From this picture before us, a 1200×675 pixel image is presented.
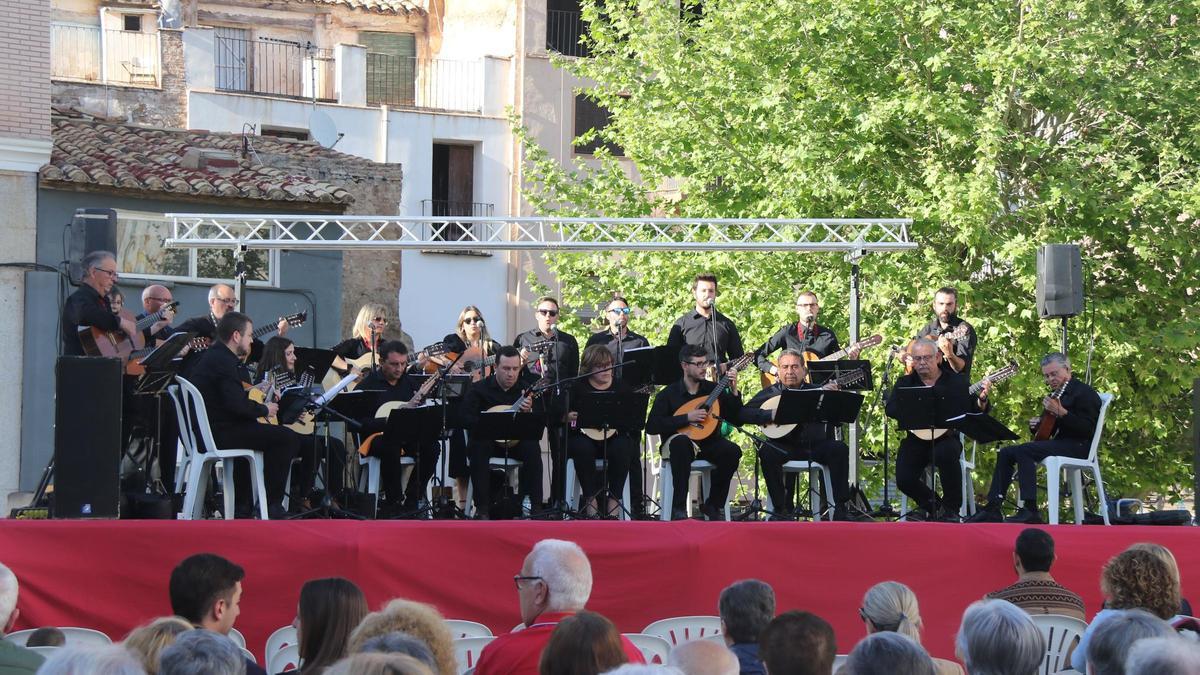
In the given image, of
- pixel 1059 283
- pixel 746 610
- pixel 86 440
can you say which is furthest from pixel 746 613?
pixel 1059 283

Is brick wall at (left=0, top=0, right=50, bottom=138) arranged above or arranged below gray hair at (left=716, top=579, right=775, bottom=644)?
above

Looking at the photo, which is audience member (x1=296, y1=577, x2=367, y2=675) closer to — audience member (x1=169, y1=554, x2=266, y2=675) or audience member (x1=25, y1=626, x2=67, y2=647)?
audience member (x1=169, y1=554, x2=266, y2=675)

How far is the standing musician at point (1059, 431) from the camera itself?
415 inches

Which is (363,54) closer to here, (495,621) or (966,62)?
(966,62)

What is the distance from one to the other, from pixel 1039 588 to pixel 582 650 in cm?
331

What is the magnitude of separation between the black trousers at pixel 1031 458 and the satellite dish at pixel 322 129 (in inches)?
647

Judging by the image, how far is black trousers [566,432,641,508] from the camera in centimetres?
1084

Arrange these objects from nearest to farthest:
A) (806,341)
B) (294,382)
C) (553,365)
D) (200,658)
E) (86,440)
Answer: (200,658)
(86,440)
(294,382)
(553,365)
(806,341)

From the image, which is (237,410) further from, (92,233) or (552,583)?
(552,583)

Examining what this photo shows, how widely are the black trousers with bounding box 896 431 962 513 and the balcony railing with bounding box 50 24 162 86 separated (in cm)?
2019

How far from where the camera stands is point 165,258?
66.3ft

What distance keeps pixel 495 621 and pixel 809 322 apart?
4.33 m

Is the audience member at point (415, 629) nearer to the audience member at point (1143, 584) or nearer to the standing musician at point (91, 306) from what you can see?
the audience member at point (1143, 584)

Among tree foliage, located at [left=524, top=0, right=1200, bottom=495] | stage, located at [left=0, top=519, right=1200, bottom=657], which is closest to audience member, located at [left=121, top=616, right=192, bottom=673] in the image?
stage, located at [left=0, top=519, right=1200, bottom=657]
